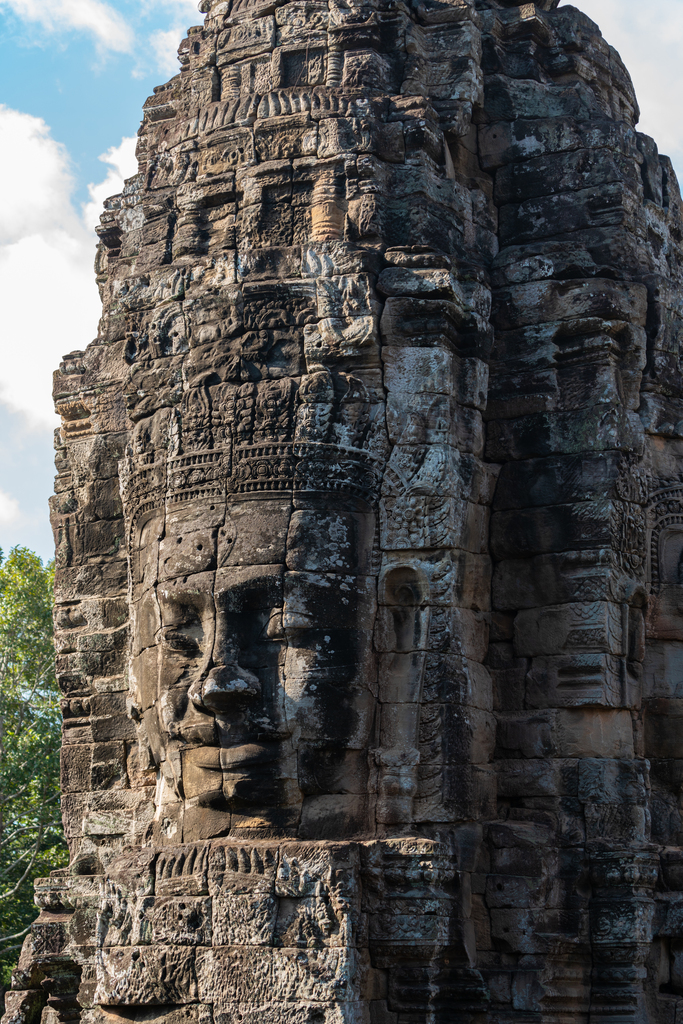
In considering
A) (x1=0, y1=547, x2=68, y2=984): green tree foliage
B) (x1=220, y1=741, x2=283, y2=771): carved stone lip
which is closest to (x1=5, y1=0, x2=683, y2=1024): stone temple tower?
(x1=220, y1=741, x2=283, y2=771): carved stone lip

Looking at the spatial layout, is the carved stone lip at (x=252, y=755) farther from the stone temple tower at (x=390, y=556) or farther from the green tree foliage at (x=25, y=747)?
the green tree foliage at (x=25, y=747)

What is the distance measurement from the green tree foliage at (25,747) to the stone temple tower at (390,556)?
962 cm

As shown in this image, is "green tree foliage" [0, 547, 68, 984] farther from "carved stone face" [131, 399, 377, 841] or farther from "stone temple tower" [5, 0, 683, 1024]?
"carved stone face" [131, 399, 377, 841]

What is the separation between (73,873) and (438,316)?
210 inches

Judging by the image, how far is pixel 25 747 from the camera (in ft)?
66.9

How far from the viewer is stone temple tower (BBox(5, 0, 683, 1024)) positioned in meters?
7.93

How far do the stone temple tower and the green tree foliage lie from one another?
31.6 feet

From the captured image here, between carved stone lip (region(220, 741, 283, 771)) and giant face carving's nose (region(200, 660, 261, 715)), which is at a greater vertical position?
giant face carving's nose (region(200, 660, 261, 715))

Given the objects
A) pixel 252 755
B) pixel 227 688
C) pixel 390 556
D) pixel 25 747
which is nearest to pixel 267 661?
pixel 227 688

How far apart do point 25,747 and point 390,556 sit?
1363 cm

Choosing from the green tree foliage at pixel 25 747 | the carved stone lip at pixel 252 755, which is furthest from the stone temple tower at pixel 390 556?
the green tree foliage at pixel 25 747

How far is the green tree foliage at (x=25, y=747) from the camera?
19469 millimetres

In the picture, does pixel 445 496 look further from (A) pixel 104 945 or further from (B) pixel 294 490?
(A) pixel 104 945

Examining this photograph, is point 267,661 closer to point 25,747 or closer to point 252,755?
point 252,755
